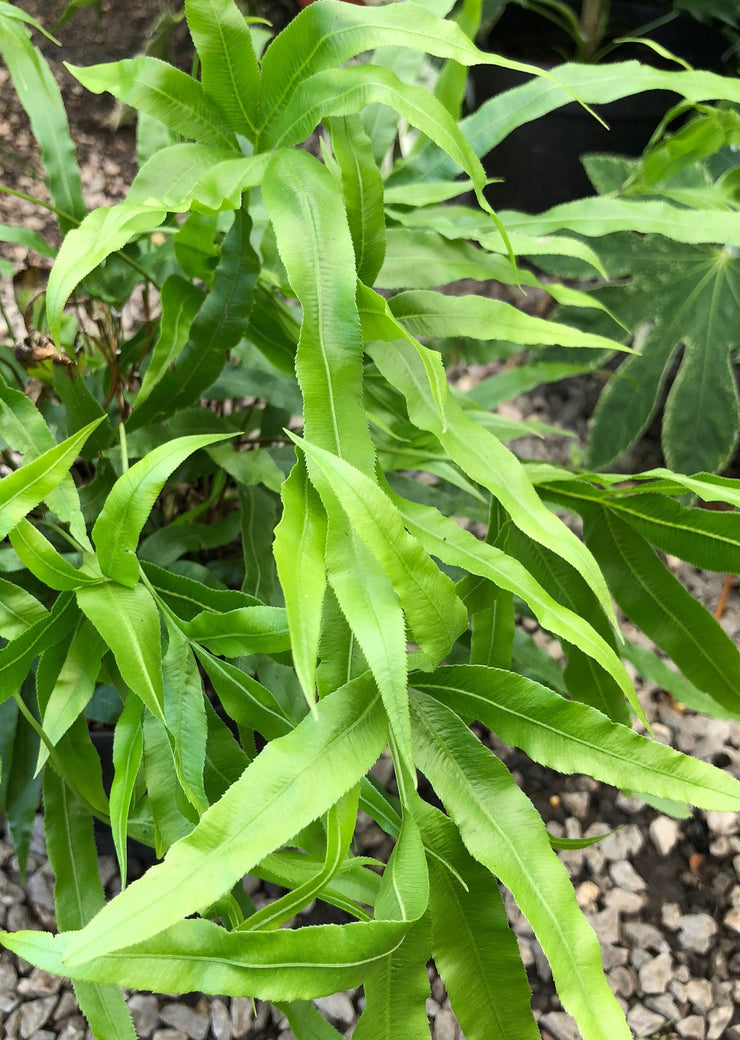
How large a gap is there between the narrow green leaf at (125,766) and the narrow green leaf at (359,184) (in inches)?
11.6

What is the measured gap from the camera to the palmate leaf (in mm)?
1004

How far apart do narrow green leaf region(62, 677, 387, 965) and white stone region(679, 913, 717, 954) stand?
582mm

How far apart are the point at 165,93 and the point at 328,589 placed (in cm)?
32

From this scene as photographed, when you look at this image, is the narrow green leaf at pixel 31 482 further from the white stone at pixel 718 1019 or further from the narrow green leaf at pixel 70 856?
the white stone at pixel 718 1019

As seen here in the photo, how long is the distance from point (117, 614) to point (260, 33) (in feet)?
1.73

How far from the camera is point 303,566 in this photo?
38 centimetres

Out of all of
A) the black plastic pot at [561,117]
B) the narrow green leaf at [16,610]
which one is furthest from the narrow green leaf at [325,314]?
the black plastic pot at [561,117]

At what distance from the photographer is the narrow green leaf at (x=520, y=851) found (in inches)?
14.2

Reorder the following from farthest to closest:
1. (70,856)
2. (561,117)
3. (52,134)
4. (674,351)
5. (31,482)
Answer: (561,117), (674,351), (52,134), (70,856), (31,482)

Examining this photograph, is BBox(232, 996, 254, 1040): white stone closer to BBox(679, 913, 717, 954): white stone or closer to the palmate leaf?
BBox(679, 913, 717, 954): white stone

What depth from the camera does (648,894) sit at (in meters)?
0.83

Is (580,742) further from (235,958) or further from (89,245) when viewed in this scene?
(89,245)

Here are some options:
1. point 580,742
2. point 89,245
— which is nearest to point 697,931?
point 580,742

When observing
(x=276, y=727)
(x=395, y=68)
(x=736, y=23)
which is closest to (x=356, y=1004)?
(x=276, y=727)
